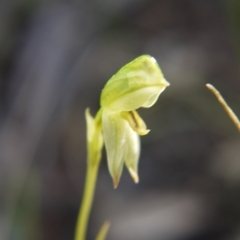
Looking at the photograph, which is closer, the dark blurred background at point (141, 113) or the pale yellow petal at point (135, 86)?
the pale yellow petal at point (135, 86)

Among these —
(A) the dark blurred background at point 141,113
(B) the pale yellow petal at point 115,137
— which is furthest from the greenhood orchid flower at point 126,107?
(A) the dark blurred background at point 141,113

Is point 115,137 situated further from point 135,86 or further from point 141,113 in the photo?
point 141,113

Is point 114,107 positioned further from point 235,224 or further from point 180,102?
point 180,102

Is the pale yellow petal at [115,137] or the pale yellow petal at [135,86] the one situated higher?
the pale yellow petal at [135,86]

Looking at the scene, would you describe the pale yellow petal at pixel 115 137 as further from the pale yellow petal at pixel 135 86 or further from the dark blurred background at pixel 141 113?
the dark blurred background at pixel 141 113

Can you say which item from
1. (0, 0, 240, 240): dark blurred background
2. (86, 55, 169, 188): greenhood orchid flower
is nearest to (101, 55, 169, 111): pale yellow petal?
(86, 55, 169, 188): greenhood orchid flower

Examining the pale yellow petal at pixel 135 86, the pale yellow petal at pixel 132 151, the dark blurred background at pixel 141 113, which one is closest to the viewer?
the pale yellow petal at pixel 135 86
